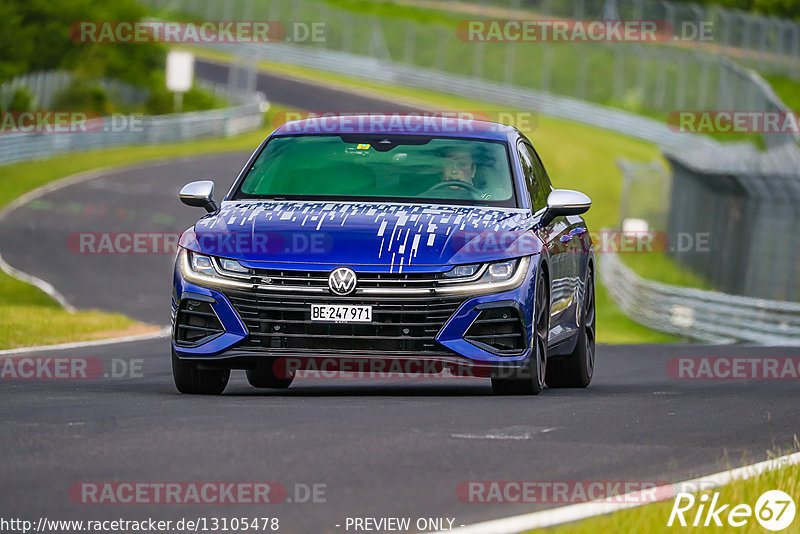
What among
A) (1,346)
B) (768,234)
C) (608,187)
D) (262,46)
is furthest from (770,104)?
(262,46)

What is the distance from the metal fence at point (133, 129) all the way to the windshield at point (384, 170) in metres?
35.8

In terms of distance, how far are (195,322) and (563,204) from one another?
2.56 m

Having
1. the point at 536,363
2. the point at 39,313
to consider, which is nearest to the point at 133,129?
the point at 39,313

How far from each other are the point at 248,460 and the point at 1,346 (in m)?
10.0

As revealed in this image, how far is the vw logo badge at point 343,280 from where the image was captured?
9.84 metres

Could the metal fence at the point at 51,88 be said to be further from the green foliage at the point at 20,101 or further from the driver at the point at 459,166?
the driver at the point at 459,166

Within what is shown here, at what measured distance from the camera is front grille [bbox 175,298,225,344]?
10078 millimetres

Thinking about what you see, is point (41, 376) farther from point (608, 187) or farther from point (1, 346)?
point (608, 187)

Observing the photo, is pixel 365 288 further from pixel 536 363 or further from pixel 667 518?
pixel 667 518

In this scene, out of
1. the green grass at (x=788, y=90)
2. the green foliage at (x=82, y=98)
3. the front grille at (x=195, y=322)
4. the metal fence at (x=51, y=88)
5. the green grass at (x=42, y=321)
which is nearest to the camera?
the front grille at (x=195, y=322)

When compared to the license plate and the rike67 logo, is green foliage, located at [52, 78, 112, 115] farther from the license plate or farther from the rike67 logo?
the rike67 logo

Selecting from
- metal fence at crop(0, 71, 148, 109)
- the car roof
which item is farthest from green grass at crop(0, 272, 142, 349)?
metal fence at crop(0, 71, 148, 109)

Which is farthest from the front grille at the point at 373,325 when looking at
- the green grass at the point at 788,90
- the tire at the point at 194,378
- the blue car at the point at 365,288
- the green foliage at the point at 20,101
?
the green grass at the point at 788,90

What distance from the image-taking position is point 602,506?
6320mm
